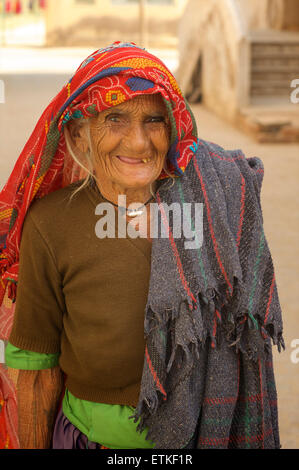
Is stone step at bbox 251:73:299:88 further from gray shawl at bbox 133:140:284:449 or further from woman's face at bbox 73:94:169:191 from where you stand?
woman's face at bbox 73:94:169:191

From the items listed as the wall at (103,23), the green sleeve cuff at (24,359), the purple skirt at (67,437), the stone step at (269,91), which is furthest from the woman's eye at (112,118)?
the wall at (103,23)

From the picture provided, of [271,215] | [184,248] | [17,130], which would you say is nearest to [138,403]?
[184,248]

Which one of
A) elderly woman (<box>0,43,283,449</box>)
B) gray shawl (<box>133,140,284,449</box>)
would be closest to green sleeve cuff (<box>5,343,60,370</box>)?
elderly woman (<box>0,43,283,449</box>)

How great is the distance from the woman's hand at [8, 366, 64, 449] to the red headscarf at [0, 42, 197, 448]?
15 centimetres

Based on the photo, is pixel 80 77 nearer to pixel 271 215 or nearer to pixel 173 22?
pixel 271 215

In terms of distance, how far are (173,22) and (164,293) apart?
2542 cm

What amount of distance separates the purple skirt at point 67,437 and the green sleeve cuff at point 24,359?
0.17m

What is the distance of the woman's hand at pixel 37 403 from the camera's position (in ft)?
5.24

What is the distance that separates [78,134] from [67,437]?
2.49 ft

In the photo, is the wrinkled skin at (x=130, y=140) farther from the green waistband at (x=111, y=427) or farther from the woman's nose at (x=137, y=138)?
the green waistband at (x=111, y=427)

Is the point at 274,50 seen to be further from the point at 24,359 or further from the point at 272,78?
the point at 24,359

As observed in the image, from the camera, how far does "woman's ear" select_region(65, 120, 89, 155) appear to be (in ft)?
4.88

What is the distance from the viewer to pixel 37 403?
1.61 meters

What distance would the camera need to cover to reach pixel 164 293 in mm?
1412
